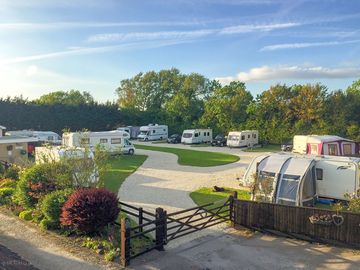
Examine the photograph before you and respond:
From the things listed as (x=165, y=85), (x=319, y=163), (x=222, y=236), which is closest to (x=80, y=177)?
(x=222, y=236)

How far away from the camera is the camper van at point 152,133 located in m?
52.3

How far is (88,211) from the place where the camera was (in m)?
10.8

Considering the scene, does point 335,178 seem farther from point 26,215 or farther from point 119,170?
point 119,170

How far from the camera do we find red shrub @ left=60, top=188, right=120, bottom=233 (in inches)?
424

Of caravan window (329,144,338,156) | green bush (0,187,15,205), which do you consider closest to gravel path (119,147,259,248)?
green bush (0,187,15,205)

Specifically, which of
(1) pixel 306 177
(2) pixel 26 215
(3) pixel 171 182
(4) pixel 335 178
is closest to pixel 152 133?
(3) pixel 171 182

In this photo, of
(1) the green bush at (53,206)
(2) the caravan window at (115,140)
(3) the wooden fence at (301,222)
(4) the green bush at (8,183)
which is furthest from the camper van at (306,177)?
(2) the caravan window at (115,140)

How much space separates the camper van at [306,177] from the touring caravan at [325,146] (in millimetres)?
12145

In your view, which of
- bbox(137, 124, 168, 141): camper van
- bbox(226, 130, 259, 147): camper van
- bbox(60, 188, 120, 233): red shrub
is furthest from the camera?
bbox(137, 124, 168, 141): camper van

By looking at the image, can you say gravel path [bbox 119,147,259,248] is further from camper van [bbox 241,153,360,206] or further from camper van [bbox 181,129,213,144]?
camper van [bbox 181,129,213,144]

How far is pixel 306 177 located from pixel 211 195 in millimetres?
4879

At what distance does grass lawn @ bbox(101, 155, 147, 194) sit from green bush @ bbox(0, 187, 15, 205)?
421 cm

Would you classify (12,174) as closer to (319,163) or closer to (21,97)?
(319,163)

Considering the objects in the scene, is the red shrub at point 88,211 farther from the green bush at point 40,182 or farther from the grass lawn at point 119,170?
the grass lawn at point 119,170
